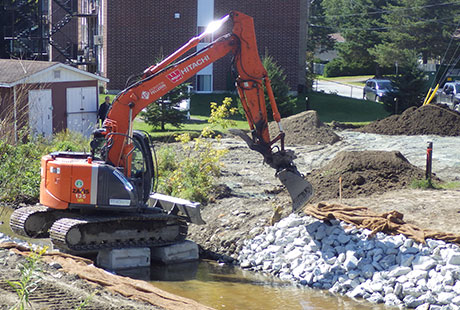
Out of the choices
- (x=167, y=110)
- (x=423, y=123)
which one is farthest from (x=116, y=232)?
(x=423, y=123)

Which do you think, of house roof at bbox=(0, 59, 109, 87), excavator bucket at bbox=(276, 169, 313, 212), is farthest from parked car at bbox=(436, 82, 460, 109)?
excavator bucket at bbox=(276, 169, 313, 212)

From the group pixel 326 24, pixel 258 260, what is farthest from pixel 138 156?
pixel 326 24

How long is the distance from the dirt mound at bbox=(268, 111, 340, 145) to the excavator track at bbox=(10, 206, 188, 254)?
1322 centimetres

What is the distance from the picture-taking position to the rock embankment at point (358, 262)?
13391 mm

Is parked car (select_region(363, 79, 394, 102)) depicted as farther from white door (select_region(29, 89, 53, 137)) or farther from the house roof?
white door (select_region(29, 89, 53, 137))

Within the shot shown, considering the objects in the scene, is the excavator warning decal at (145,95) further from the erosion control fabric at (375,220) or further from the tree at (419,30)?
the tree at (419,30)

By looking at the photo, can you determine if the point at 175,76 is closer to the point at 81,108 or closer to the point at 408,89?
the point at 81,108

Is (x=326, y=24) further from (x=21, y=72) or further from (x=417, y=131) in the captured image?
(x=21, y=72)

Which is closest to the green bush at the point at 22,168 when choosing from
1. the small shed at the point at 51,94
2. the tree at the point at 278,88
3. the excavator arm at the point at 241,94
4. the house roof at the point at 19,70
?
the small shed at the point at 51,94

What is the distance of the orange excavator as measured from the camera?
14.8 m

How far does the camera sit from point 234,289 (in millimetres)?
14430

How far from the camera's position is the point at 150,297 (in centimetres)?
1127

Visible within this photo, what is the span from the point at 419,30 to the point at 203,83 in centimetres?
2667

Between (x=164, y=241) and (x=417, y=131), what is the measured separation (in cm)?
1718
